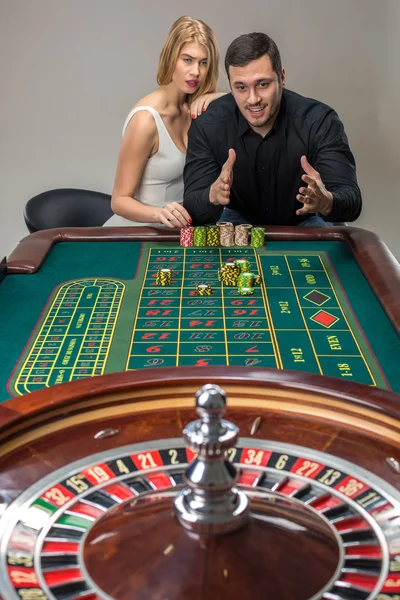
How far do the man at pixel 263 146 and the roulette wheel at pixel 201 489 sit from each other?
2056mm

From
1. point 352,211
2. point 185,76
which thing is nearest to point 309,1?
point 185,76

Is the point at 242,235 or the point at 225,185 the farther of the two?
the point at 225,185

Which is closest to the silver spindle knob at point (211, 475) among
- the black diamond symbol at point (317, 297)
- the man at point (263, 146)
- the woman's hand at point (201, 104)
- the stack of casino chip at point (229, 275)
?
the black diamond symbol at point (317, 297)

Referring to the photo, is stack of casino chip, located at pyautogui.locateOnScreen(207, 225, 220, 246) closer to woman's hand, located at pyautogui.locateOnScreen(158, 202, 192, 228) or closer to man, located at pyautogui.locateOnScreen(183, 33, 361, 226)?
woman's hand, located at pyautogui.locateOnScreen(158, 202, 192, 228)

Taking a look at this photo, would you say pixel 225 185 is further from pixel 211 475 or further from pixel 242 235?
pixel 211 475

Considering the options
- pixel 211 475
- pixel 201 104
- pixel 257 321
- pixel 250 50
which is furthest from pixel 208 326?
pixel 201 104

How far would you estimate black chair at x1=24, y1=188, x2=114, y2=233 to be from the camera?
13.1 ft

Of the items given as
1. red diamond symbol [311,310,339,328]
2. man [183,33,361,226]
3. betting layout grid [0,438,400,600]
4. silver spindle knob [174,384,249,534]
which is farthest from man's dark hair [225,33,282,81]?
silver spindle knob [174,384,249,534]

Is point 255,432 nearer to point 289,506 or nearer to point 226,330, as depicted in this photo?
point 289,506

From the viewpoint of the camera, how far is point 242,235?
280 cm

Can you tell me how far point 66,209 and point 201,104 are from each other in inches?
36.1

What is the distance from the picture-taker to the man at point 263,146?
129 inches

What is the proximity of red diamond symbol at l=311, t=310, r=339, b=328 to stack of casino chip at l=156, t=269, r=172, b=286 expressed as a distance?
1.64 ft

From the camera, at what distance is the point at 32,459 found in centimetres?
107
